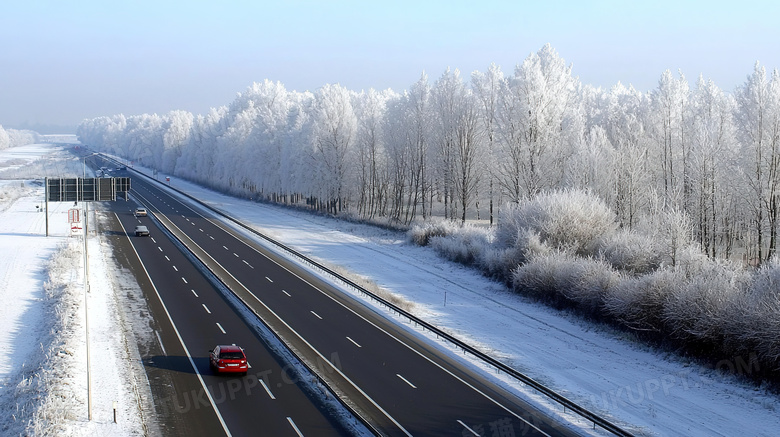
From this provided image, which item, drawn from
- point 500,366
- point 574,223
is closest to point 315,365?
point 500,366

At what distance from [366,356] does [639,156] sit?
36.5 metres

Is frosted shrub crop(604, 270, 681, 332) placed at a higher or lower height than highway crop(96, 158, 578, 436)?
higher

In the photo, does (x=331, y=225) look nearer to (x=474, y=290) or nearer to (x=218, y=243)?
(x=218, y=243)

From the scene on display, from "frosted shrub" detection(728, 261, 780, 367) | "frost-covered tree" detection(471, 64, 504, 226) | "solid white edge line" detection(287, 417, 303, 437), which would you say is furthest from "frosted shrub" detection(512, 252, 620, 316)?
"frost-covered tree" detection(471, 64, 504, 226)

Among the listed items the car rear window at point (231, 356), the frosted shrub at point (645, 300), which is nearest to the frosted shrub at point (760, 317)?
the frosted shrub at point (645, 300)

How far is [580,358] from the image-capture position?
2689 cm

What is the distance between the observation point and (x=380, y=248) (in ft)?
185

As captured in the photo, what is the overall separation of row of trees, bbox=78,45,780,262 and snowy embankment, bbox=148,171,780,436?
34.1ft

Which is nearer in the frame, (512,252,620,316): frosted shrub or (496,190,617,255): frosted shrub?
(512,252,620,316): frosted shrub

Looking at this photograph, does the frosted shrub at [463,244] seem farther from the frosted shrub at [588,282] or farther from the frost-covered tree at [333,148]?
the frost-covered tree at [333,148]

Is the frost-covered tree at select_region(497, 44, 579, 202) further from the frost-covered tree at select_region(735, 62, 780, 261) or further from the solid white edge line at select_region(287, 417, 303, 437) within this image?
the solid white edge line at select_region(287, 417, 303, 437)

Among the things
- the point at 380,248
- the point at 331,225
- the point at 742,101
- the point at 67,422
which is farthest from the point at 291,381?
the point at 331,225

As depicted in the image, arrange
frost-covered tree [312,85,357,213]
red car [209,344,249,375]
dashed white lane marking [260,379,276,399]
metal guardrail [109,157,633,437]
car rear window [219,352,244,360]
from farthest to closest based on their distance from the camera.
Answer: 1. frost-covered tree [312,85,357,213]
2. car rear window [219,352,244,360]
3. red car [209,344,249,375]
4. dashed white lane marking [260,379,276,399]
5. metal guardrail [109,157,633,437]

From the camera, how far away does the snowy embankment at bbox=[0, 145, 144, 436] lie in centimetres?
1911
